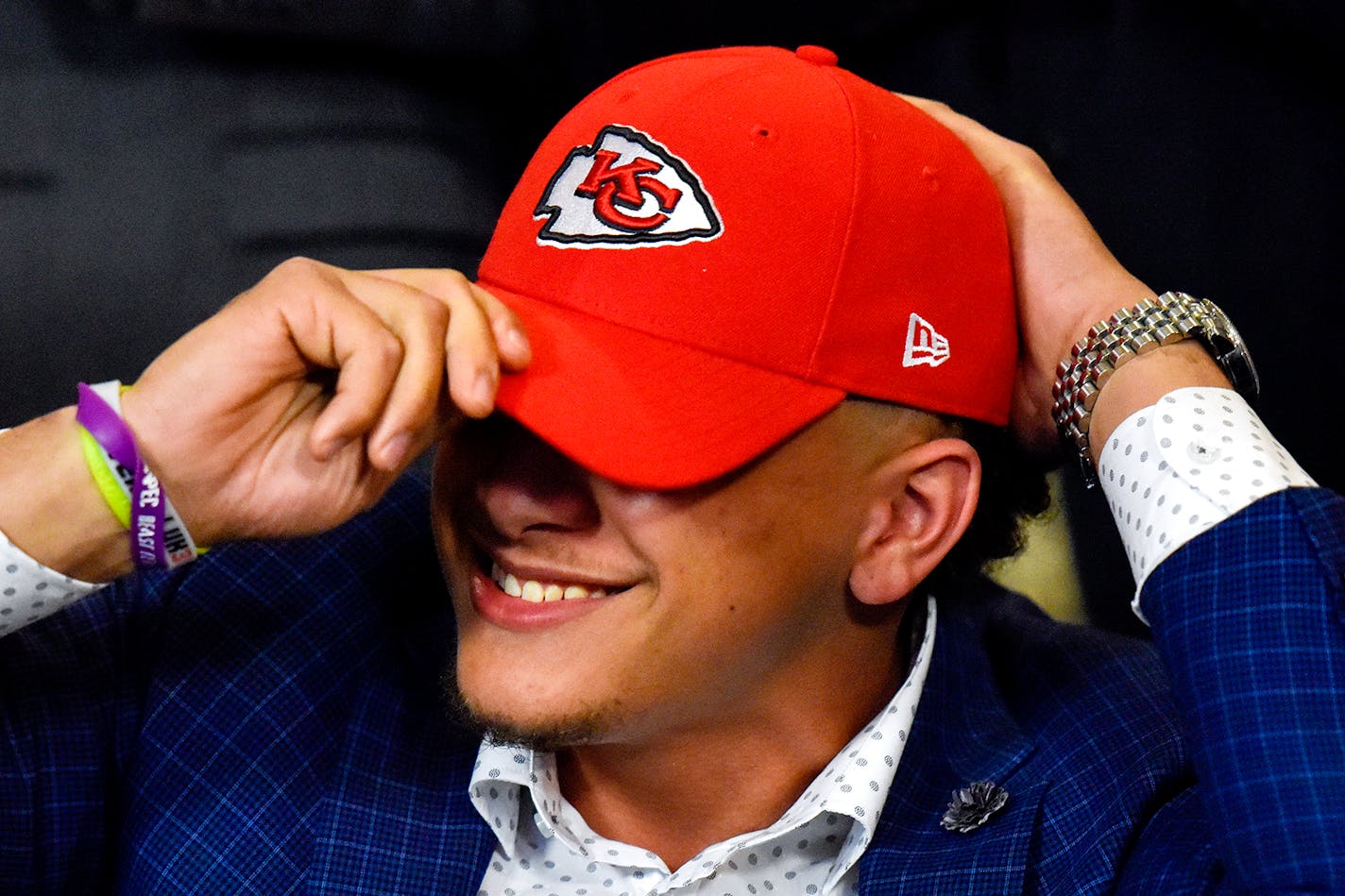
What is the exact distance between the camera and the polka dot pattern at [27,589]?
112cm

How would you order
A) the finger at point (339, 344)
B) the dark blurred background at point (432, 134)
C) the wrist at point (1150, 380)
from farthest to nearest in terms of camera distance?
1. the dark blurred background at point (432, 134)
2. the wrist at point (1150, 380)
3. the finger at point (339, 344)

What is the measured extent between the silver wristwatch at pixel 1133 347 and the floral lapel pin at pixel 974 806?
274 mm

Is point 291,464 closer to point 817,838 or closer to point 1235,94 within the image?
point 817,838

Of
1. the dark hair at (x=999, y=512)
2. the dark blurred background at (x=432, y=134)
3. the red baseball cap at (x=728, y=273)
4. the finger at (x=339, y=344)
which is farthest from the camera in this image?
the dark blurred background at (x=432, y=134)

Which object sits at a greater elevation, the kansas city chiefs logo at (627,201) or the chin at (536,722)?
the kansas city chiefs logo at (627,201)

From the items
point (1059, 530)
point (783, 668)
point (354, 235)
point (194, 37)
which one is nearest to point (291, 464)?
point (783, 668)

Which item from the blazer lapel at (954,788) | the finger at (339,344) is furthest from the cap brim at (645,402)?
the blazer lapel at (954,788)

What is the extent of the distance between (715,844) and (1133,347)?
0.55 metres

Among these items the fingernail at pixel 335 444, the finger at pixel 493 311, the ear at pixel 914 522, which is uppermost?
the finger at pixel 493 311

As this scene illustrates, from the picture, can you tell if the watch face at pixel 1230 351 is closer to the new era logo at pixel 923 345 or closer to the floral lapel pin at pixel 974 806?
the new era logo at pixel 923 345

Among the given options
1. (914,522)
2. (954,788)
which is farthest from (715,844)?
(914,522)

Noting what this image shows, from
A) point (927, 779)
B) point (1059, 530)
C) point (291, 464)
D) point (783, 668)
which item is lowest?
point (1059, 530)

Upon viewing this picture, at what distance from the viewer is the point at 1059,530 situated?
6.48 feet

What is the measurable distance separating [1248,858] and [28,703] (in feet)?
3.15
